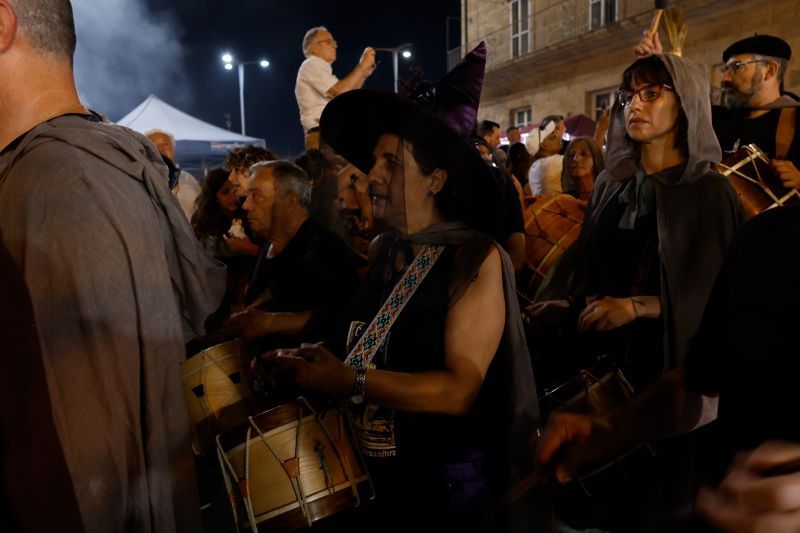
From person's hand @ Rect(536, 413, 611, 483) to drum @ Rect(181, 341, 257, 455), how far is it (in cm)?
142

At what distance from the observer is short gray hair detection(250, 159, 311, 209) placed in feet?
12.2

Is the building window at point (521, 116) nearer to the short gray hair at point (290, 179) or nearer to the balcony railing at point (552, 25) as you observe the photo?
the balcony railing at point (552, 25)

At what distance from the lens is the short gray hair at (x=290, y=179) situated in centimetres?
372

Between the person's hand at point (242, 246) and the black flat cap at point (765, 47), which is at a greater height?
the black flat cap at point (765, 47)

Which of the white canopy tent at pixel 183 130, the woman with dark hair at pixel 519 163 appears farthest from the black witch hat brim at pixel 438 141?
the white canopy tent at pixel 183 130

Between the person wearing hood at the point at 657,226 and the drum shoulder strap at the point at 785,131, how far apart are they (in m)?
1.58

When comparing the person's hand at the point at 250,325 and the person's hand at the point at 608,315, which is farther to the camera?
the person's hand at the point at 250,325

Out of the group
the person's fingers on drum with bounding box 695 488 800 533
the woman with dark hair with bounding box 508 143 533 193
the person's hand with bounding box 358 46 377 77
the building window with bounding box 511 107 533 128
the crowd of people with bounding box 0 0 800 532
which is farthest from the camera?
the building window with bounding box 511 107 533 128

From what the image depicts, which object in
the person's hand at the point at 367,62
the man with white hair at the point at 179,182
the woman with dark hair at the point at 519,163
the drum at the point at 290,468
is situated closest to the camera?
the drum at the point at 290,468

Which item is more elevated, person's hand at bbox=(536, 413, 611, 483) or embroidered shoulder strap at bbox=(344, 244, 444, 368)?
embroidered shoulder strap at bbox=(344, 244, 444, 368)

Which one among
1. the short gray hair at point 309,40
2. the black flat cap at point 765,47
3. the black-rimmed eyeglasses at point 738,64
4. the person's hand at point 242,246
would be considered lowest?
the person's hand at point 242,246

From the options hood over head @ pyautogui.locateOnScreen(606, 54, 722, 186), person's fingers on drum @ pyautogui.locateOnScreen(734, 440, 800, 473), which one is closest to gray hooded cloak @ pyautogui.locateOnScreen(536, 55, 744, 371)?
hood over head @ pyautogui.locateOnScreen(606, 54, 722, 186)

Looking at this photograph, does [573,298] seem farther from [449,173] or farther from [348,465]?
[348,465]

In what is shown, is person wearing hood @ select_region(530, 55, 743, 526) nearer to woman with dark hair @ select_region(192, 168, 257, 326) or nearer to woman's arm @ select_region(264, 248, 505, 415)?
woman's arm @ select_region(264, 248, 505, 415)
